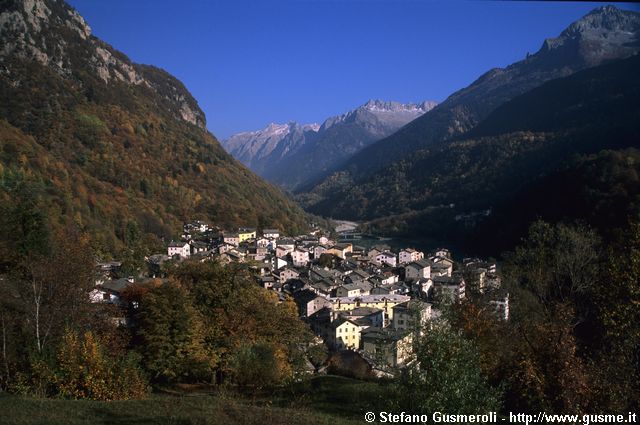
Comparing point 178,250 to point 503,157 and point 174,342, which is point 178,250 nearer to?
point 174,342

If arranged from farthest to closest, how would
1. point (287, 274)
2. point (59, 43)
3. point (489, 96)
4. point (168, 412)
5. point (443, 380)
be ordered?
point (489, 96) < point (59, 43) < point (287, 274) < point (168, 412) < point (443, 380)

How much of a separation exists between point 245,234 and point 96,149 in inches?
620

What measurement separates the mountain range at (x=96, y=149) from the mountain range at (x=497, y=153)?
78.5ft

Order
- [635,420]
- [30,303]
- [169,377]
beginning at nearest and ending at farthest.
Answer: [635,420] → [30,303] → [169,377]

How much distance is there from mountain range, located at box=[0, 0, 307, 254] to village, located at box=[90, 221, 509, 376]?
4450mm

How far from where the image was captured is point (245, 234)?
41094 mm

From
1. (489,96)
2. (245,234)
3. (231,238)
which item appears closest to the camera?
(231,238)

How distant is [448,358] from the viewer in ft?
15.8

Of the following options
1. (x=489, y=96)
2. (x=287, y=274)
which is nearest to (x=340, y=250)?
(x=287, y=274)

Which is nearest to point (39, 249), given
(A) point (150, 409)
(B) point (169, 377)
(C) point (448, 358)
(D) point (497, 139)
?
(B) point (169, 377)

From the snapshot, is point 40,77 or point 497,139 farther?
point 497,139

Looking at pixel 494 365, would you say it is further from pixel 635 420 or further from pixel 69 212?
pixel 69 212

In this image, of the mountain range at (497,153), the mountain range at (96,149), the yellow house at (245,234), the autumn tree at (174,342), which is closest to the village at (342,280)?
the yellow house at (245,234)

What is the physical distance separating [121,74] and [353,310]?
58285mm
